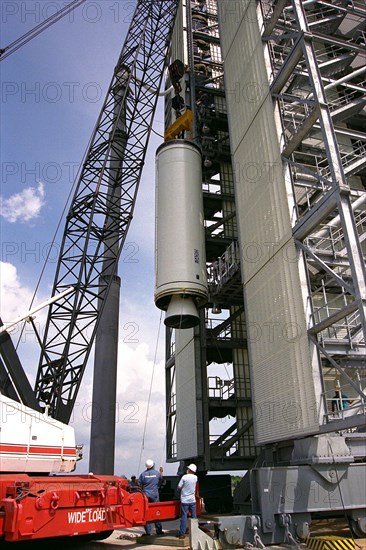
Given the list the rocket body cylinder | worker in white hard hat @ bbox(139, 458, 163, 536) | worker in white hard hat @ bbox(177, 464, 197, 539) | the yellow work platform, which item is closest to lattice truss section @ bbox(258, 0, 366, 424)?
the yellow work platform

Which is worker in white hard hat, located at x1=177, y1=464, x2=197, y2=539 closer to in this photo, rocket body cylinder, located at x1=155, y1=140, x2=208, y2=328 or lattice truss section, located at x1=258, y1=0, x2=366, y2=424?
lattice truss section, located at x1=258, y1=0, x2=366, y2=424

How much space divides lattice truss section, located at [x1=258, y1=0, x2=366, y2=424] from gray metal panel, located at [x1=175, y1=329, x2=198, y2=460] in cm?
798

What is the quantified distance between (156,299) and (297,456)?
805 centimetres

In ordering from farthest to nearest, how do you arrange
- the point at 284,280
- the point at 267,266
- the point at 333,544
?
the point at 267,266 → the point at 284,280 → the point at 333,544

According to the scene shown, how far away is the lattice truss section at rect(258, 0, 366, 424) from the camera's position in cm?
1316

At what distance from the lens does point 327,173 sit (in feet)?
61.1

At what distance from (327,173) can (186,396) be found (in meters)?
13.1

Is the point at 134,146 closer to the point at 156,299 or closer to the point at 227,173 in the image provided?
the point at 227,173

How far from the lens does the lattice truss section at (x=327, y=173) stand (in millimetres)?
13156

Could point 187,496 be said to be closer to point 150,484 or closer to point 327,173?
point 150,484

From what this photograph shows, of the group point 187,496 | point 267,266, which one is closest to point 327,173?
point 267,266

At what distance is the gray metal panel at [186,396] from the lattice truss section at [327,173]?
798cm

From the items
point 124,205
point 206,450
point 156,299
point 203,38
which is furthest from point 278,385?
point 203,38

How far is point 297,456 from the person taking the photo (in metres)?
13.6
